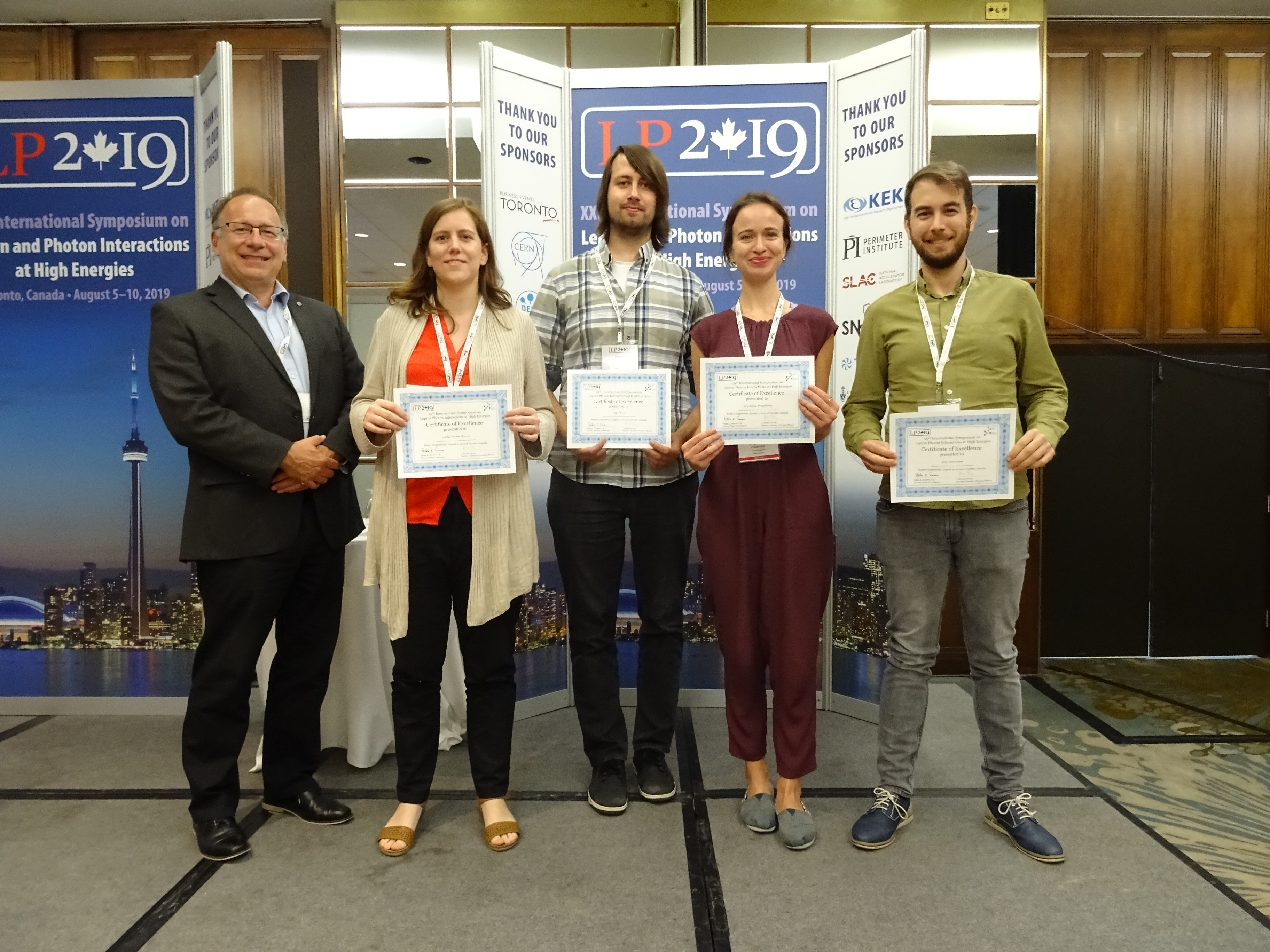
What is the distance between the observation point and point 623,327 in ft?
8.04

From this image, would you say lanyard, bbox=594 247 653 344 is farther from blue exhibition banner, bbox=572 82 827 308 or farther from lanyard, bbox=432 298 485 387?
blue exhibition banner, bbox=572 82 827 308

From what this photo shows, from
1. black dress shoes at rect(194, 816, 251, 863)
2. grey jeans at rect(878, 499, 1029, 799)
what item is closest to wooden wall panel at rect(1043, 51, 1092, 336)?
grey jeans at rect(878, 499, 1029, 799)

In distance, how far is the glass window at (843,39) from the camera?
4.51 metres

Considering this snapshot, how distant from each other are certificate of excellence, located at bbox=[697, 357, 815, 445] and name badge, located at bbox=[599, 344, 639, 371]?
0.73 feet

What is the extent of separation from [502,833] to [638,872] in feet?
1.34

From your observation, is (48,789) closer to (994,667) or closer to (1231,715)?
(994,667)

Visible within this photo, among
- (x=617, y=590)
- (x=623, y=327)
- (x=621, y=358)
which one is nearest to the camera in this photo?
(x=621, y=358)

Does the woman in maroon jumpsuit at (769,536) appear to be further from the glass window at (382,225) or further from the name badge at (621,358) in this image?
the glass window at (382,225)

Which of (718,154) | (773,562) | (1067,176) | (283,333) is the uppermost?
(1067,176)

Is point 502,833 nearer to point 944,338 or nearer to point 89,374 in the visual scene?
point 944,338

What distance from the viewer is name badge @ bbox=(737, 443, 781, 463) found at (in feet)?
7.41

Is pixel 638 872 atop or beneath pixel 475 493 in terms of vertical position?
Answer: beneath

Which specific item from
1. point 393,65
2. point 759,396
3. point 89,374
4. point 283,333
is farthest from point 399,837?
point 393,65

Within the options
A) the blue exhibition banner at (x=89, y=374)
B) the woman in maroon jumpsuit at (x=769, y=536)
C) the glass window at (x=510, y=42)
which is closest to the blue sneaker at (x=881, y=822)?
the woman in maroon jumpsuit at (x=769, y=536)
